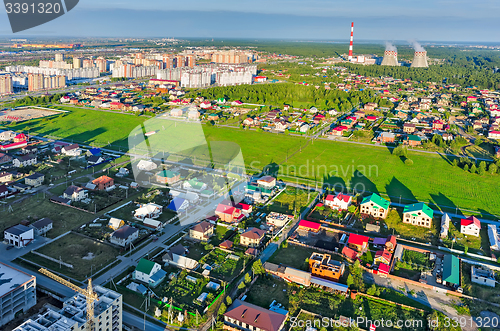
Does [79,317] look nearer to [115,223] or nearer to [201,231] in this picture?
[201,231]

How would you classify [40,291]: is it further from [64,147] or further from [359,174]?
[359,174]

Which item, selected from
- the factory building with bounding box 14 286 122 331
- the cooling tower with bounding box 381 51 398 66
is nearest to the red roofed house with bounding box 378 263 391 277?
the factory building with bounding box 14 286 122 331

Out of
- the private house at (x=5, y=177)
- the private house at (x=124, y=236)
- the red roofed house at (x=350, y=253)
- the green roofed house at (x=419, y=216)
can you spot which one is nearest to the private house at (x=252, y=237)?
the red roofed house at (x=350, y=253)

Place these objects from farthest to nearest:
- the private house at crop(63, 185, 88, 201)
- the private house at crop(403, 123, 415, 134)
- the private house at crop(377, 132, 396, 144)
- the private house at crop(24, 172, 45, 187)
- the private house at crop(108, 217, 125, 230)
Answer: the private house at crop(403, 123, 415, 134)
the private house at crop(377, 132, 396, 144)
the private house at crop(24, 172, 45, 187)
the private house at crop(63, 185, 88, 201)
the private house at crop(108, 217, 125, 230)

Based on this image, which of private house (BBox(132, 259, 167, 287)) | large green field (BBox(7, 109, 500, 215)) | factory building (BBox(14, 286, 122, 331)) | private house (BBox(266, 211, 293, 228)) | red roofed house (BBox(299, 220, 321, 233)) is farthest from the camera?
large green field (BBox(7, 109, 500, 215))

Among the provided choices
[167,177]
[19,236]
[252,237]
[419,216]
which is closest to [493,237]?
[419,216]

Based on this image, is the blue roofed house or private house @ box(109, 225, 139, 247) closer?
private house @ box(109, 225, 139, 247)

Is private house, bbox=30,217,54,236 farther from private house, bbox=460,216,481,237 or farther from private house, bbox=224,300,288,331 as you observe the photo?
private house, bbox=460,216,481,237

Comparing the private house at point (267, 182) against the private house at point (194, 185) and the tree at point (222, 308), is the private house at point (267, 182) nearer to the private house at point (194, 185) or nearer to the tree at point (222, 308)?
the private house at point (194, 185)
